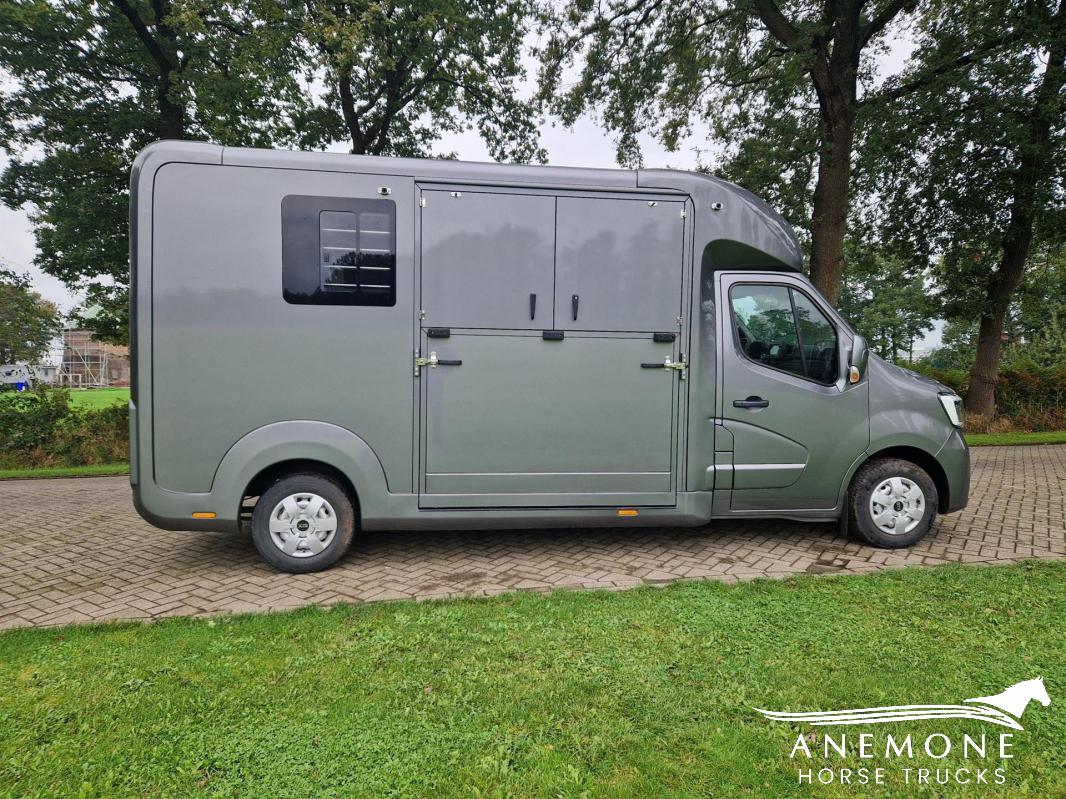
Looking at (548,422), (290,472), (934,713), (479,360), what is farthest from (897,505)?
(290,472)

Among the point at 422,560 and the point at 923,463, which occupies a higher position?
the point at 923,463

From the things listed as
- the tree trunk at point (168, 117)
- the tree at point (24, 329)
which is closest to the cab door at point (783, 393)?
the tree trunk at point (168, 117)

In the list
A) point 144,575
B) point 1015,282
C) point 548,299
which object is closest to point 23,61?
point 144,575

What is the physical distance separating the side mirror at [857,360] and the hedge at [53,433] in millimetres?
11786

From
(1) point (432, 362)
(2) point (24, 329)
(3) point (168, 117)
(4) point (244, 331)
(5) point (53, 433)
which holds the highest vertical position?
(3) point (168, 117)

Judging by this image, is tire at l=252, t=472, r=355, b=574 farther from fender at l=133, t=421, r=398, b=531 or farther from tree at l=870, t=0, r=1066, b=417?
tree at l=870, t=0, r=1066, b=417

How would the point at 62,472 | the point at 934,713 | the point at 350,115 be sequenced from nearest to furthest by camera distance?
the point at 934,713 < the point at 62,472 < the point at 350,115

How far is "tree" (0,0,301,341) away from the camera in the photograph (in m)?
11.4

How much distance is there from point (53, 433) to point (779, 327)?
42.1ft

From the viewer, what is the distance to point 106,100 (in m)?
12.7

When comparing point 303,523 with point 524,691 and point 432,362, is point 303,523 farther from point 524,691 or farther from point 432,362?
point 524,691

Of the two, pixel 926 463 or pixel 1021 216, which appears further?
pixel 1021 216

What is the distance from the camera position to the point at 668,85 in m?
14.2

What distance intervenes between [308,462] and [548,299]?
220 centimetres
